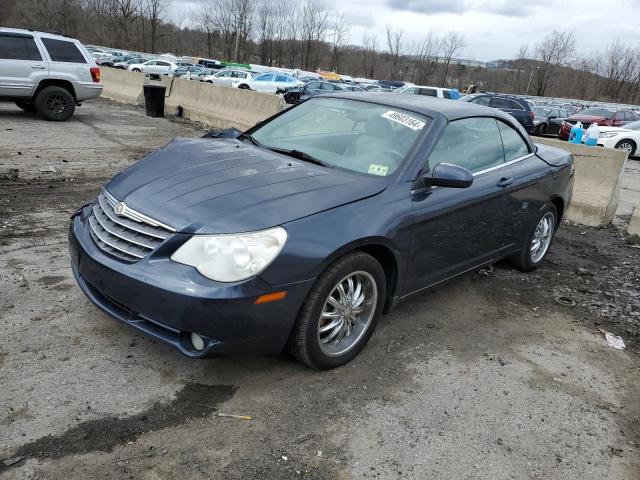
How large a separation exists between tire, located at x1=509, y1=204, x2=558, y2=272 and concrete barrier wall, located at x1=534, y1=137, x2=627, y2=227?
2074 mm

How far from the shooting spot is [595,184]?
7.44 metres

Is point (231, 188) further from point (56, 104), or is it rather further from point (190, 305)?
point (56, 104)

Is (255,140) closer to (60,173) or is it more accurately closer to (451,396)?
(451,396)

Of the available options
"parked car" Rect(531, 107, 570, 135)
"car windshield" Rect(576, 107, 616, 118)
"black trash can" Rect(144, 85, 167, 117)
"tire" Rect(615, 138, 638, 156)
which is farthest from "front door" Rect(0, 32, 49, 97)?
"car windshield" Rect(576, 107, 616, 118)

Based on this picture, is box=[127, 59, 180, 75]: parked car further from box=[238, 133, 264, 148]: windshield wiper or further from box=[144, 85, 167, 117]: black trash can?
box=[238, 133, 264, 148]: windshield wiper

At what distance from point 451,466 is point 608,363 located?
193cm

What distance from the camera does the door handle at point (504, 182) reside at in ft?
14.4

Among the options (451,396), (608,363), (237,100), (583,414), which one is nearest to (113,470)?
(451,396)

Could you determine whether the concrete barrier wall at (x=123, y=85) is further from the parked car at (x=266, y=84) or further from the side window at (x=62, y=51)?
the parked car at (x=266, y=84)

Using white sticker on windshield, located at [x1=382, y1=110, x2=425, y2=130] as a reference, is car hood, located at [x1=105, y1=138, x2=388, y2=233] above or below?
below

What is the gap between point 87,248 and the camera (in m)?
3.21

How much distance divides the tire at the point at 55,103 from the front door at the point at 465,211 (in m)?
11.2

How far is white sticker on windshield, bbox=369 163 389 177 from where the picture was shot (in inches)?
143

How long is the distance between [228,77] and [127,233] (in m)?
31.9
